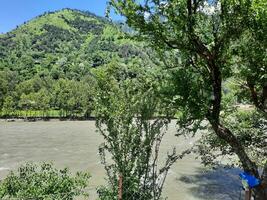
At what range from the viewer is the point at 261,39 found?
9703mm

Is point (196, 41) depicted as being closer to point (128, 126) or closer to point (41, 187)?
point (128, 126)

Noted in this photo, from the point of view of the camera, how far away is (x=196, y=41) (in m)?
9.98

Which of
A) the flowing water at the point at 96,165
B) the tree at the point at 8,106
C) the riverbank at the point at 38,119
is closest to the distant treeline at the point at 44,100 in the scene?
the tree at the point at 8,106

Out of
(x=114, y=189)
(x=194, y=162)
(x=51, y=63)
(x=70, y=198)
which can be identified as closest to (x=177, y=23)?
(x=114, y=189)

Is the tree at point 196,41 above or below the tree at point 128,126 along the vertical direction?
above

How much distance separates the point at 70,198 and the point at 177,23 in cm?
557

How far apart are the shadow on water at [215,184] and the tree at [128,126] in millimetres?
16561

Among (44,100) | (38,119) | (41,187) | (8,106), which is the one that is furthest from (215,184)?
(44,100)

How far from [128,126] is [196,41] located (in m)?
Result: 2.67

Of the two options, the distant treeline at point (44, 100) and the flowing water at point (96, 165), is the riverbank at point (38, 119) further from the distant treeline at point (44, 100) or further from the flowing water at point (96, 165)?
the flowing water at point (96, 165)

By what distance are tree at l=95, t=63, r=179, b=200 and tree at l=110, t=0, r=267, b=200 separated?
0.95 meters

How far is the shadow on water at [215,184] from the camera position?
27.3 meters

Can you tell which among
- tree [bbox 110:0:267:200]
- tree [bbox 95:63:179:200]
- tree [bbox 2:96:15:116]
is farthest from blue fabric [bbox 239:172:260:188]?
tree [bbox 2:96:15:116]

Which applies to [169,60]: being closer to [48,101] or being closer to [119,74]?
[119,74]
